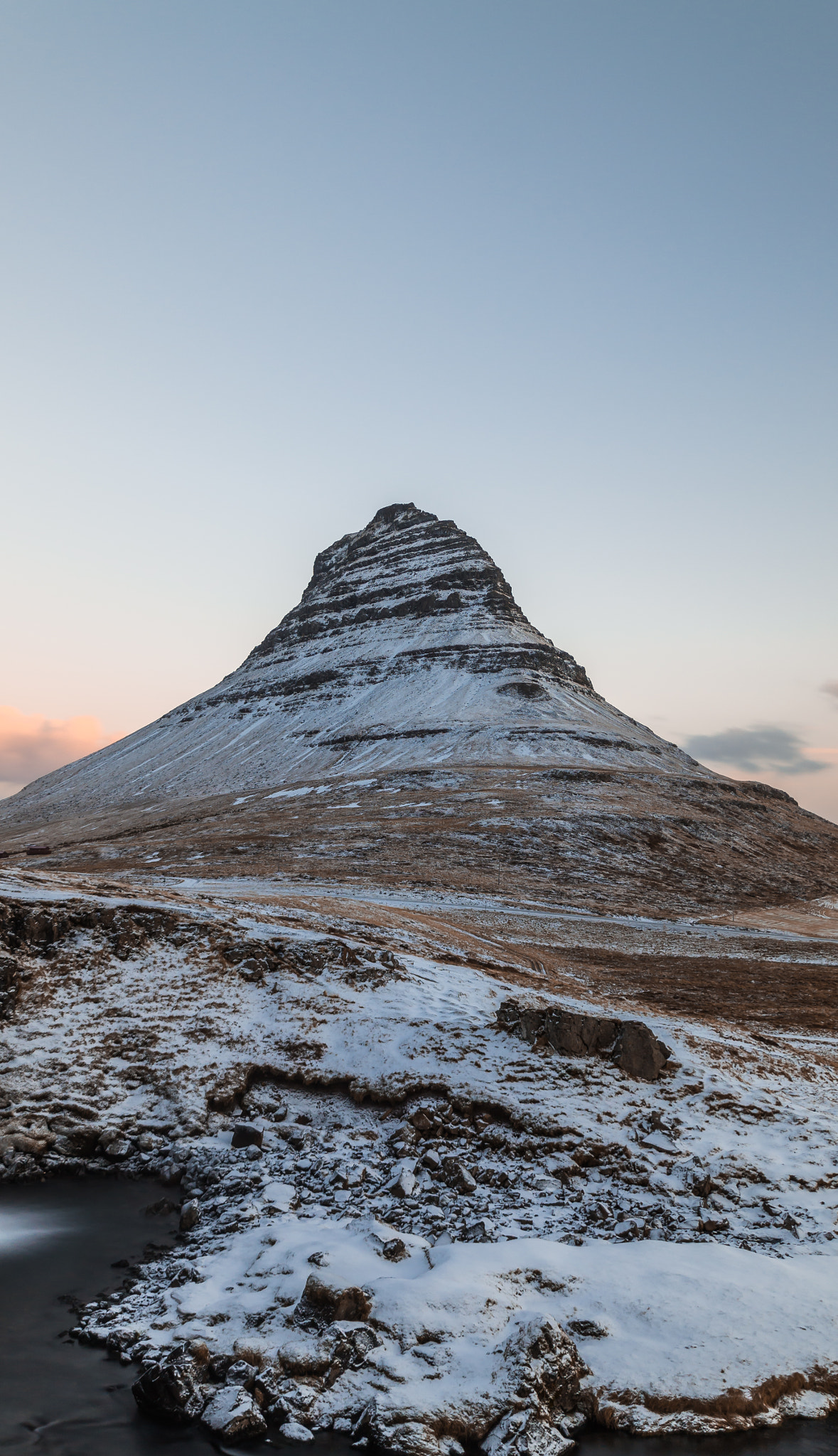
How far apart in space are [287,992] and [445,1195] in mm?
7859

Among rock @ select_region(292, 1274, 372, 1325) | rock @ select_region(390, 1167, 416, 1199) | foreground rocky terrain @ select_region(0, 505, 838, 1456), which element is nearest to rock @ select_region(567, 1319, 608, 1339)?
foreground rocky terrain @ select_region(0, 505, 838, 1456)

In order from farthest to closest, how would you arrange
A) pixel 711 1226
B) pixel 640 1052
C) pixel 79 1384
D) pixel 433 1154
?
pixel 640 1052
pixel 433 1154
pixel 711 1226
pixel 79 1384

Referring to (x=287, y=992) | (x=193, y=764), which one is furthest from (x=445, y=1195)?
(x=193, y=764)

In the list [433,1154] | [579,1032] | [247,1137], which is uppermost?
[579,1032]

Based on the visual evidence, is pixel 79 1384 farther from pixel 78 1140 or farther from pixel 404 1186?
pixel 78 1140

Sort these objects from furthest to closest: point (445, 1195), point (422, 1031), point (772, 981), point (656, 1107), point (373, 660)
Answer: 1. point (373, 660)
2. point (772, 981)
3. point (422, 1031)
4. point (656, 1107)
5. point (445, 1195)

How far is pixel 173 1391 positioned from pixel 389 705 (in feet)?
430

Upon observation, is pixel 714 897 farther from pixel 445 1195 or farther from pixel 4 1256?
pixel 4 1256

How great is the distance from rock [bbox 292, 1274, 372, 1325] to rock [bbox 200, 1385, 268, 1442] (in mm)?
1148

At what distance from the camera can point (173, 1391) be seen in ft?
28.8

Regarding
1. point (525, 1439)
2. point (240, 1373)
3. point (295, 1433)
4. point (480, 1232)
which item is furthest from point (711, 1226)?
point (240, 1373)

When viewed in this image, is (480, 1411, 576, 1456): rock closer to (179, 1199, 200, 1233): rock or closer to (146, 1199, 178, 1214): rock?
(179, 1199, 200, 1233): rock

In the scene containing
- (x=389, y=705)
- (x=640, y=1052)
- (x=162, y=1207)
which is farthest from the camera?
(x=389, y=705)

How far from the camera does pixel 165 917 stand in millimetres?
21953
